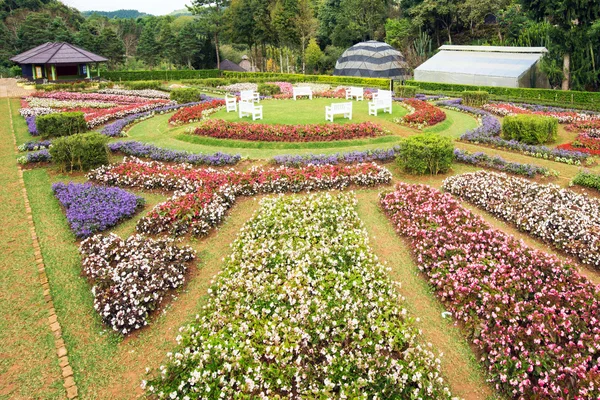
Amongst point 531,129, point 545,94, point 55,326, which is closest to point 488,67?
point 545,94

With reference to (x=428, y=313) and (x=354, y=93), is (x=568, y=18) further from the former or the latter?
(x=428, y=313)

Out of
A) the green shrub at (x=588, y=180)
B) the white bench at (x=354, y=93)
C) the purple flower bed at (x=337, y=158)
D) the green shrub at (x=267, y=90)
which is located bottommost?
the green shrub at (x=588, y=180)

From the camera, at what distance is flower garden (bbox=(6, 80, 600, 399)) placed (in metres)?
4.07

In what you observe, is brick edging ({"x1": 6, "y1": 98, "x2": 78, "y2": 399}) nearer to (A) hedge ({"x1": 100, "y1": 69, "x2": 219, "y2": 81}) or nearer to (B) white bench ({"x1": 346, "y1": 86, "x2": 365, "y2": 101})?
(B) white bench ({"x1": 346, "y1": 86, "x2": 365, "y2": 101})

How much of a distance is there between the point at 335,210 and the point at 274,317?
3.22 m

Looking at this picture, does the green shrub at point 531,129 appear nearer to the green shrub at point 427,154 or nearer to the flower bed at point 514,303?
the green shrub at point 427,154

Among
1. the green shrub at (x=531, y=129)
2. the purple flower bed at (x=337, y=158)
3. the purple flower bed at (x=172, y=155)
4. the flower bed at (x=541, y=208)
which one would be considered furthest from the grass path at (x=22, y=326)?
the green shrub at (x=531, y=129)

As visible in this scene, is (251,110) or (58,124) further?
(251,110)

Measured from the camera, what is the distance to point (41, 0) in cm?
7088

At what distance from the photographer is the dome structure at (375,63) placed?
1487 inches

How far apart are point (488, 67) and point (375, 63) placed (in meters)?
11.4

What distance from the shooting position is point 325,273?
5.67m

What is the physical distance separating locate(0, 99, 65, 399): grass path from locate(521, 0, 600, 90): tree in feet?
84.7

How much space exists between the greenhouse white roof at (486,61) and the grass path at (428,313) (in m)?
25.0
